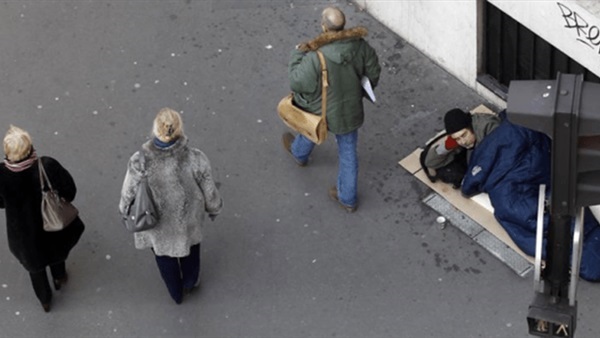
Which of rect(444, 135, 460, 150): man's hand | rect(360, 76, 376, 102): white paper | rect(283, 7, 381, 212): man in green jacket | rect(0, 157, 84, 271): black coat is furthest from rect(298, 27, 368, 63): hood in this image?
rect(0, 157, 84, 271): black coat

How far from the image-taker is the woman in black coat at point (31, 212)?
23.5ft

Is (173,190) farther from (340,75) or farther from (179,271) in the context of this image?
(340,75)

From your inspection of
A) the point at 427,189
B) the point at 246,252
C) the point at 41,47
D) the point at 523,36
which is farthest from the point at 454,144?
the point at 41,47

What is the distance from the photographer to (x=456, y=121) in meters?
8.24

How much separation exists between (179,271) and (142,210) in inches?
37.5

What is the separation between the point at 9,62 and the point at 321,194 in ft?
9.90

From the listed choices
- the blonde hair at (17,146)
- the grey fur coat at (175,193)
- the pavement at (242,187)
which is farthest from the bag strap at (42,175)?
the pavement at (242,187)

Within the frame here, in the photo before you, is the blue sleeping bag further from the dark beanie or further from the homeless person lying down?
the dark beanie

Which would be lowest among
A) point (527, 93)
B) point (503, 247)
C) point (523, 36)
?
point (503, 247)

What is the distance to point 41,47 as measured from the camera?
33.5ft

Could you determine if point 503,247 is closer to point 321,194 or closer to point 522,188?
point 522,188

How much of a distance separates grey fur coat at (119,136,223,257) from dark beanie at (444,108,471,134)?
5.78 ft

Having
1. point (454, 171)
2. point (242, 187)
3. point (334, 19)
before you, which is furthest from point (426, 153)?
point (334, 19)

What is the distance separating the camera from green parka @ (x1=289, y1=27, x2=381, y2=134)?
7641 millimetres
